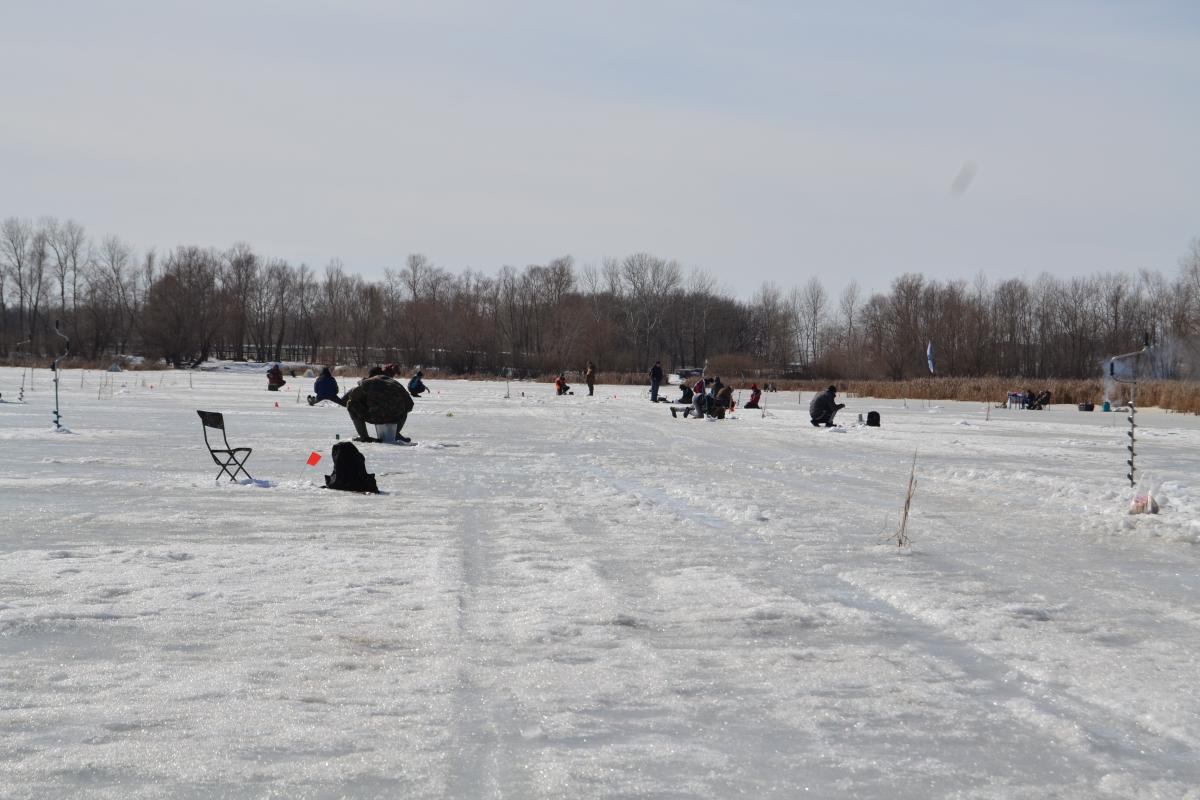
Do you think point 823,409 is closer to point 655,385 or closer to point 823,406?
point 823,406

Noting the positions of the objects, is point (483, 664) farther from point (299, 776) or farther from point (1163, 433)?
point (1163, 433)

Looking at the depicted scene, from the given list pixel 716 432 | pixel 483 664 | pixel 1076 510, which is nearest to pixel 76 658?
pixel 483 664

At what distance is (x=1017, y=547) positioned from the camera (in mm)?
9070

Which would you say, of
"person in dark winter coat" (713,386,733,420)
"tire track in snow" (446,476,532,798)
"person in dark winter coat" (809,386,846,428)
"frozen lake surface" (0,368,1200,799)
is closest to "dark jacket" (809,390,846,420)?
"person in dark winter coat" (809,386,846,428)

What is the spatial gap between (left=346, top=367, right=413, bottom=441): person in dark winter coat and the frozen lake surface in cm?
549

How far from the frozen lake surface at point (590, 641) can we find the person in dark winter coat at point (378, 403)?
5490 millimetres

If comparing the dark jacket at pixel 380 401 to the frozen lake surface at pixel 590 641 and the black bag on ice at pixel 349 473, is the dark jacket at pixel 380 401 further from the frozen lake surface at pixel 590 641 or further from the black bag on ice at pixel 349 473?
the black bag on ice at pixel 349 473

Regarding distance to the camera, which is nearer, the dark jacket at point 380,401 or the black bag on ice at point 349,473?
the black bag on ice at point 349,473

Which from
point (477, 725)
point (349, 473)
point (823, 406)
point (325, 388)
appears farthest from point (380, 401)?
point (477, 725)

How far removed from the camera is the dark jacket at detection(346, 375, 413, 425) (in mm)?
18812

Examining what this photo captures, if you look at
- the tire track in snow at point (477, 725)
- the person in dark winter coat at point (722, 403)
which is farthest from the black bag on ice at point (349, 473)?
the person in dark winter coat at point (722, 403)

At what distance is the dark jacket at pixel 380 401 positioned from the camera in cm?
1881

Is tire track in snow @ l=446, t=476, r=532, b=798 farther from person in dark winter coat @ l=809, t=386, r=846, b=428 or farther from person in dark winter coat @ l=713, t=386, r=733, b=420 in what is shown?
person in dark winter coat @ l=713, t=386, r=733, b=420

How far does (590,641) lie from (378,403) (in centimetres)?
1365
